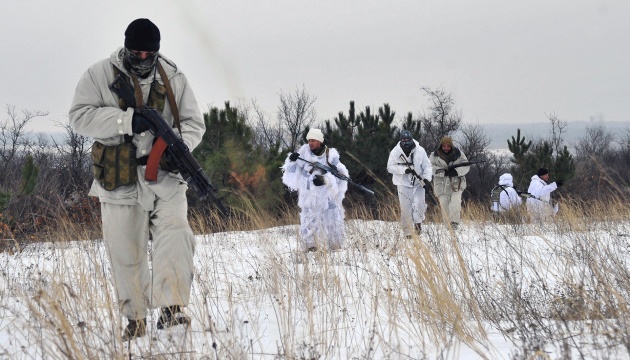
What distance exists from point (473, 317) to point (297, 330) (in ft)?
3.00

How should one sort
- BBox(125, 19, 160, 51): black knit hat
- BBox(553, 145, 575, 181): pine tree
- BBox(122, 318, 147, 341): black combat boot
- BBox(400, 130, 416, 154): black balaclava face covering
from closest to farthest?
1. BBox(122, 318, 147, 341): black combat boot
2. BBox(125, 19, 160, 51): black knit hat
3. BBox(400, 130, 416, 154): black balaclava face covering
4. BBox(553, 145, 575, 181): pine tree

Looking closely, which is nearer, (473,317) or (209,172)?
(473,317)

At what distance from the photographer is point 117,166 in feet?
11.6

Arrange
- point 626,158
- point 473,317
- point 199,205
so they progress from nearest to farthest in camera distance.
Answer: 1. point 473,317
2. point 199,205
3. point 626,158

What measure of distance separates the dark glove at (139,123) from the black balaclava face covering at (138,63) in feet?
0.79

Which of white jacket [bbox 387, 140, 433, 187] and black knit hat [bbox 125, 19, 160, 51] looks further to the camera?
white jacket [bbox 387, 140, 433, 187]

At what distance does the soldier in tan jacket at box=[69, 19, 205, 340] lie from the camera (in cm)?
350

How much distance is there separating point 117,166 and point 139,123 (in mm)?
257

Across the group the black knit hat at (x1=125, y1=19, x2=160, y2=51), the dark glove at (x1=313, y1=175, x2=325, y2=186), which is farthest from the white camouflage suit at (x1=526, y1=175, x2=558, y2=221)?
the black knit hat at (x1=125, y1=19, x2=160, y2=51)

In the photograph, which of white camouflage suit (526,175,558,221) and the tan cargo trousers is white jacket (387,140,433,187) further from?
the tan cargo trousers

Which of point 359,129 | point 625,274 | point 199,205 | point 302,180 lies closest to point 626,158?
point 359,129

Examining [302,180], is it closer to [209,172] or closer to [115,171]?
[115,171]

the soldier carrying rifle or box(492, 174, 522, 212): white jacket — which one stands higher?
the soldier carrying rifle

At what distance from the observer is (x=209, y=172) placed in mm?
14703
